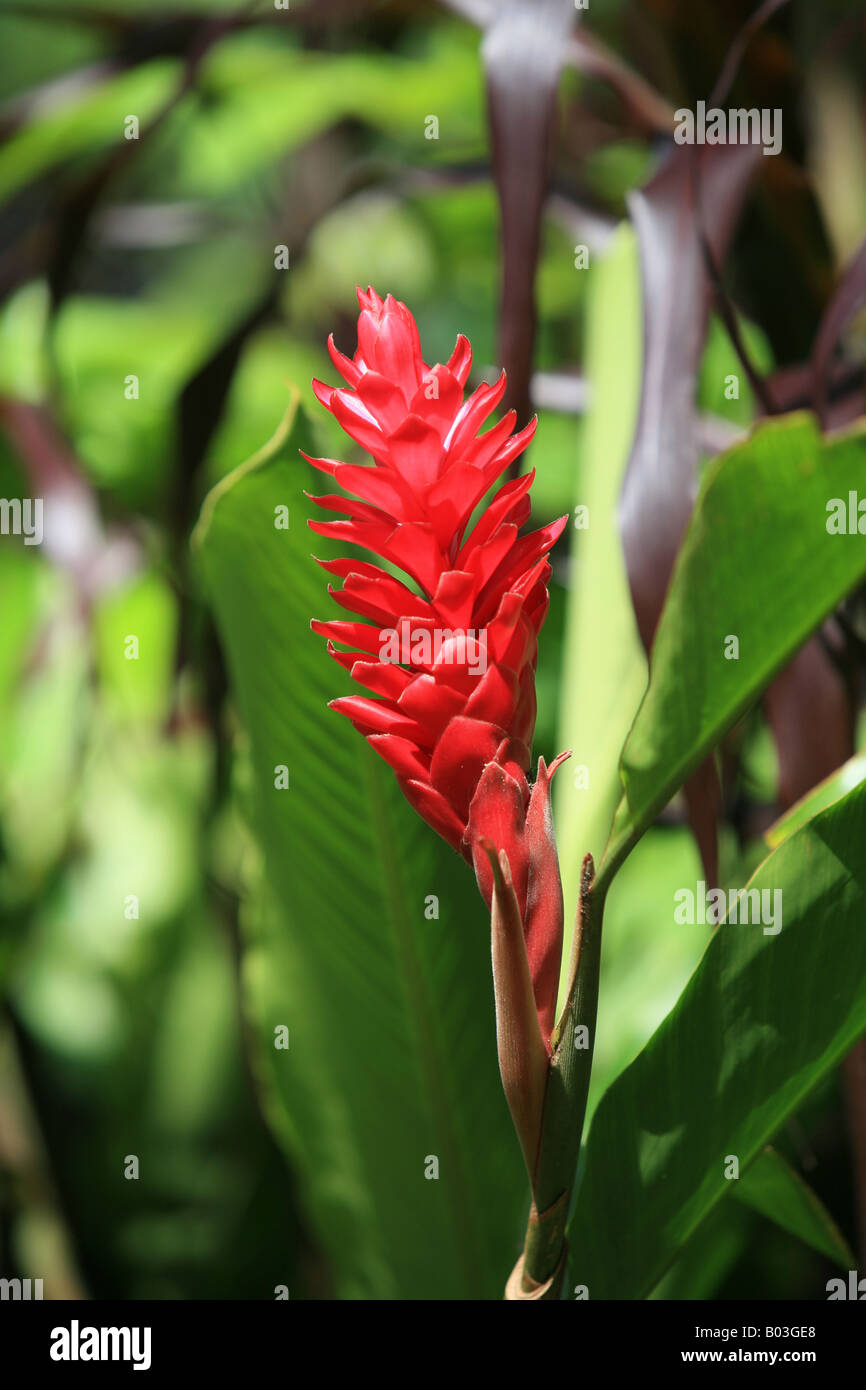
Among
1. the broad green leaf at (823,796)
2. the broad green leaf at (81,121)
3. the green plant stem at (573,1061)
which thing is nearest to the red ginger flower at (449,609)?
the green plant stem at (573,1061)

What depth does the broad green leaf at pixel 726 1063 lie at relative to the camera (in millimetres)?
362

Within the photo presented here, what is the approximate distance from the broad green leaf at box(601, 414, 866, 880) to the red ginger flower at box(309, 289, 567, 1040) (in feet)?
0.12

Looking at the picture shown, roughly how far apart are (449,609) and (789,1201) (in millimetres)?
292

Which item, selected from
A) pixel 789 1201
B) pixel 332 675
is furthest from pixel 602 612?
pixel 789 1201

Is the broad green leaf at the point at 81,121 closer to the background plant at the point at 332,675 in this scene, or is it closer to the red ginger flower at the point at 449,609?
the background plant at the point at 332,675

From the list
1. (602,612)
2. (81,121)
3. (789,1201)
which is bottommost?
(789,1201)

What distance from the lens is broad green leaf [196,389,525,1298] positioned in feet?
1.54

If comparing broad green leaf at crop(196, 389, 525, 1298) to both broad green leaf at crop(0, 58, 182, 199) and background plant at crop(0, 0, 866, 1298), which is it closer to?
background plant at crop(0, 0, 866, 1298)

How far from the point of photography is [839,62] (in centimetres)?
94

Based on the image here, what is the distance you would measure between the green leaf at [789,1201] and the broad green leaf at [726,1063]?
0.14 ft

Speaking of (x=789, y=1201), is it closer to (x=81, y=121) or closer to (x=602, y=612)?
(x=602, y=612)

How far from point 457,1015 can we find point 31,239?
0.67 m

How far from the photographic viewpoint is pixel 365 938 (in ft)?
1.64
